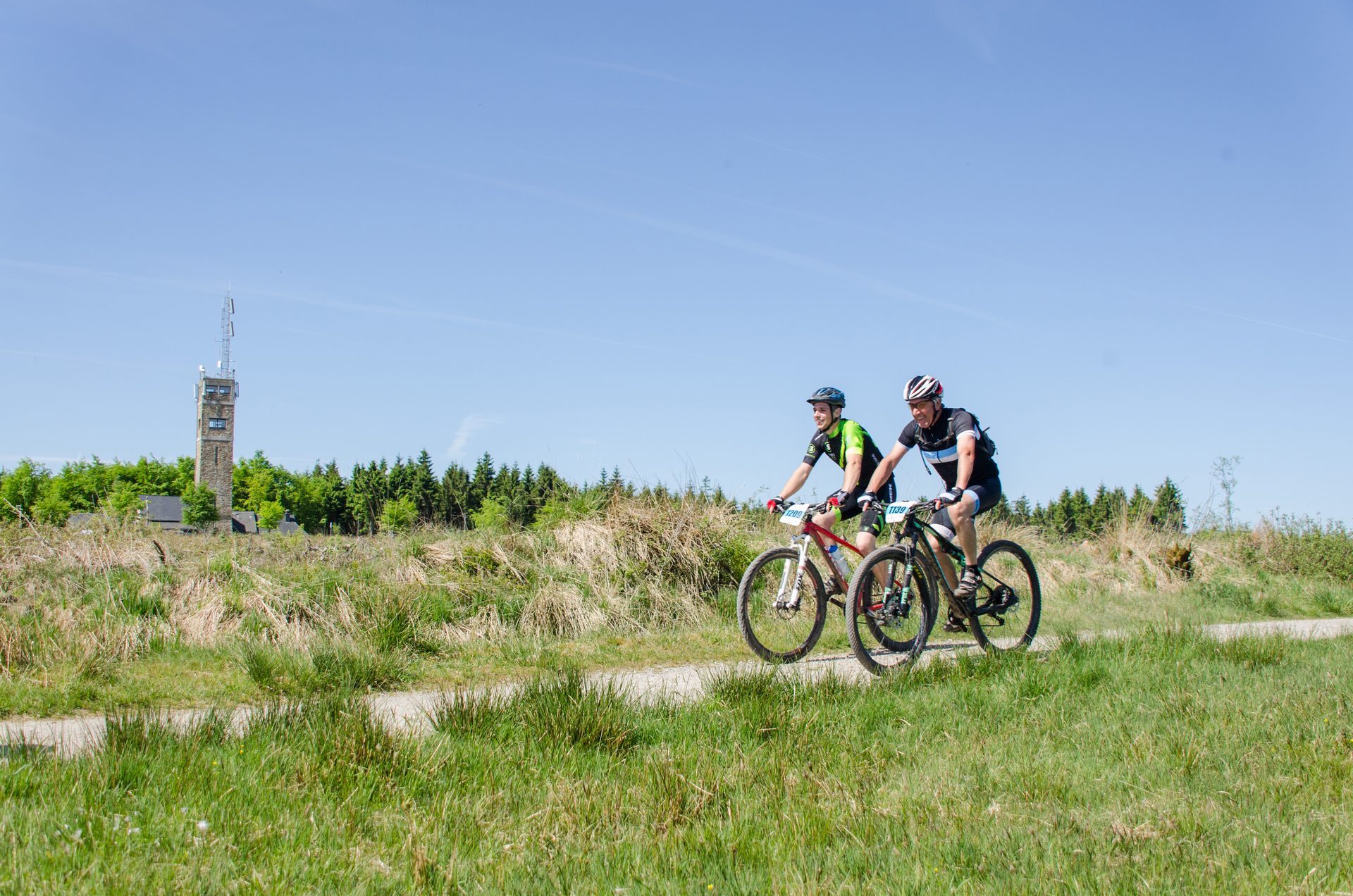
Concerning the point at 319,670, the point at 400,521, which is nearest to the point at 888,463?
the point at 319,670

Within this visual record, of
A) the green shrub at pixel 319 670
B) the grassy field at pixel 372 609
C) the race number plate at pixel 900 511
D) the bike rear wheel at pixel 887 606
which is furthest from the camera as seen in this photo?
the race number plate at pixel 900 511

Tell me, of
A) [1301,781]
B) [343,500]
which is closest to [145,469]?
[343,500]

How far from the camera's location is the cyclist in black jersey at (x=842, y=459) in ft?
26.6

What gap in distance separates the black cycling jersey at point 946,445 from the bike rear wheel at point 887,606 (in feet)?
2.86

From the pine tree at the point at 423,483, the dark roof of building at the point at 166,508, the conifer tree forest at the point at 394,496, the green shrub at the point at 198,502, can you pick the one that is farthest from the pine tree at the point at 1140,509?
the dark roof of building at the point at 166,508

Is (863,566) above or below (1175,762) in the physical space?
above

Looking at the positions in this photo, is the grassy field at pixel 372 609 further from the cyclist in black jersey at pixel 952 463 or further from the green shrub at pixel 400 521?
the cyclist in black jersey at pixel 952 463

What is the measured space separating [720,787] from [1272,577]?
53.6 feet

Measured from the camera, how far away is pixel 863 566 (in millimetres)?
7285

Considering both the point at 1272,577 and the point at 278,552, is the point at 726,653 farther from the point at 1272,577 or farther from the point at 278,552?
the point at 1272,577

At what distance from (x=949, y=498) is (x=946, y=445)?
756 mm

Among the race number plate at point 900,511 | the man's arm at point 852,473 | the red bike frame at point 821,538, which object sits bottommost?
the red bike frame at point 821,538

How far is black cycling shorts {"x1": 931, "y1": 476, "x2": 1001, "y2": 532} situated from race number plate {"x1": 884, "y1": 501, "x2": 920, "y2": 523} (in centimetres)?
60

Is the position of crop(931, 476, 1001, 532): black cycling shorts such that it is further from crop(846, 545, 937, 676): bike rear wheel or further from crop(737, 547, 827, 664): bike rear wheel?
crop(737, 547, 827, 664): bike rear wheel
